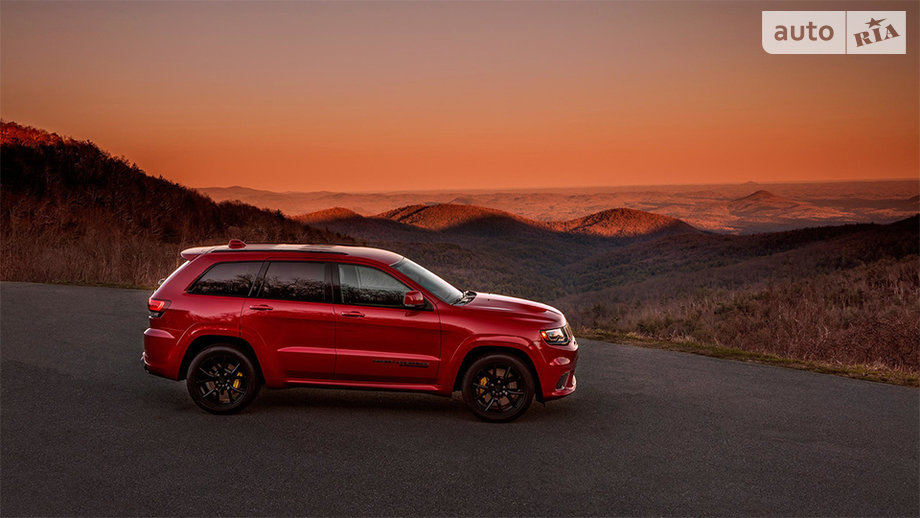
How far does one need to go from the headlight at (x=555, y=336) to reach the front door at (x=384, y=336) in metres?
1.12

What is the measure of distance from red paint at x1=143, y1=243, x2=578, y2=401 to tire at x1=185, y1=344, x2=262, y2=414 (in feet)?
0.49

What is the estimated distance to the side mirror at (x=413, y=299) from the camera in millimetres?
7172

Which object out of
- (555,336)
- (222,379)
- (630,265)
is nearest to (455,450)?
(555,336)

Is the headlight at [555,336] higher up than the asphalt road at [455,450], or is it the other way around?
the headlight at [555,336]

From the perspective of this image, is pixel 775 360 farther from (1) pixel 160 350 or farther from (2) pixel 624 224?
(2) pixel 624 224

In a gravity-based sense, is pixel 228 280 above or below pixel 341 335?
above

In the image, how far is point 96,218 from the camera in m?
29.7

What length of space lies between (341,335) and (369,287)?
0.59 metres

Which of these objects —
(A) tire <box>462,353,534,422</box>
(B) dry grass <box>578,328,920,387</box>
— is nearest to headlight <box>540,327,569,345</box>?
(A) tire <box>462,353,534,422</box>

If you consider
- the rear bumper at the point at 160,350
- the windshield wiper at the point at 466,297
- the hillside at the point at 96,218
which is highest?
the hillside at the point at 96,218

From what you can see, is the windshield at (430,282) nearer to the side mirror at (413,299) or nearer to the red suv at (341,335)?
the red suv at (341,335)

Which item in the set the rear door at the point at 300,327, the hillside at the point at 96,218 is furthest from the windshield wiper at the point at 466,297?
the hillside at the point at 96,218

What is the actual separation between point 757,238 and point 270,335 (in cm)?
7609

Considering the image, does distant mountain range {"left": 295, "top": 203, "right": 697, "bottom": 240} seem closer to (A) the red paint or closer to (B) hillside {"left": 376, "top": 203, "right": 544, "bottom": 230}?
(B) hillside {"left": 376, "top": 203, "right": 544, "bottom": 230}
